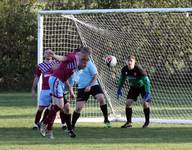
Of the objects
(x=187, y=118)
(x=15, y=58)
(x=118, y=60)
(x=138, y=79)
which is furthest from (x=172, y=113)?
(x=15, y=58)

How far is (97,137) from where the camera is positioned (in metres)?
14.3

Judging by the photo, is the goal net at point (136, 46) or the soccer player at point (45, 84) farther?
the goal net at point (136, 46)

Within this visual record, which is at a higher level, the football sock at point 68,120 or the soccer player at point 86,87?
the soccer player at point 86,87

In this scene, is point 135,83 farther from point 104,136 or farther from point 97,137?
point 97,137

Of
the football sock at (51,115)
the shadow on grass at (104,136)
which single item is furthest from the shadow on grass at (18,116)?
the football sock at (51,115)

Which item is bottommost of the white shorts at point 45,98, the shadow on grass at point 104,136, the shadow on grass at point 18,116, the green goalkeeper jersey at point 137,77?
the shadow on grass at point 18,116

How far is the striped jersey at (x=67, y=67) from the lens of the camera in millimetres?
13570

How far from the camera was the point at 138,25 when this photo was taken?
24094 mm

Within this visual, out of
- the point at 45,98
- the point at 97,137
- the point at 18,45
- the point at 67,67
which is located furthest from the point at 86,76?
the point at 18,45

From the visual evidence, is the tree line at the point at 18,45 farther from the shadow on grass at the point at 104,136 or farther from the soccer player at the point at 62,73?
the soccer player at the point at 62,73

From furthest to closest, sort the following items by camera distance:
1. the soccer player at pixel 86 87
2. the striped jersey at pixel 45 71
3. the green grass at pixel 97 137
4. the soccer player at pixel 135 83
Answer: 1. the soccer player at pixel 135 83
2. the soccer player at pixel 86 87
3. the striped jersey at pixel 45 71
4. the green grass at pixel 97 137

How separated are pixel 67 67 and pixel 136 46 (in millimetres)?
8834

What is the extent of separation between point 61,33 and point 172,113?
177 inches

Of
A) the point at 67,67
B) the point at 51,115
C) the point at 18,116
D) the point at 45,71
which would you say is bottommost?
the point at 18,116
